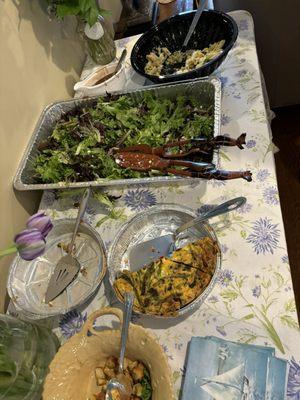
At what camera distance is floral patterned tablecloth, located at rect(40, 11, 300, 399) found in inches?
25.2

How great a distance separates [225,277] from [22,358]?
0.40m

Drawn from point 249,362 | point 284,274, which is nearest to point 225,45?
point 284,274

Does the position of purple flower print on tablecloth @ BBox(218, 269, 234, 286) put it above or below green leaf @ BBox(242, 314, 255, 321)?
above

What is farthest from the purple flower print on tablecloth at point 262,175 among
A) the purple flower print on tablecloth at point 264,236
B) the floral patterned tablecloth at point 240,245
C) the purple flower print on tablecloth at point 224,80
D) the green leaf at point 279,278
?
the purple flower print on tablecloth at point 224,80

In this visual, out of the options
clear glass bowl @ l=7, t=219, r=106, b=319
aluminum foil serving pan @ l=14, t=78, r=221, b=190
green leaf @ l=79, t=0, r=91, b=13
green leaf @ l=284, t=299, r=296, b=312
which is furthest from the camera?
green leaf @ l=79, t=0, r=91, b=13

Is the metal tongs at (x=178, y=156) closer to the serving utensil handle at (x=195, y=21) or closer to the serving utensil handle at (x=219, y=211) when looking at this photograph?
the serving utensil handle at (x=219, y=211)

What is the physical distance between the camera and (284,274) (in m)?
0.68

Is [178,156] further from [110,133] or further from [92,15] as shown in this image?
[92,15]

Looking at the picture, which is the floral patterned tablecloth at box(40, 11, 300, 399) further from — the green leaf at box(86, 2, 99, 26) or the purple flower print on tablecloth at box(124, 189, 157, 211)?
the green leaf at box(86, 2, 99, 26)

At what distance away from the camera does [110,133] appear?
38.5 inches

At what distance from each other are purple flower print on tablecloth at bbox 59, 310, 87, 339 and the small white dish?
0.68 m

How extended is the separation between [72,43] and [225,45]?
53cm

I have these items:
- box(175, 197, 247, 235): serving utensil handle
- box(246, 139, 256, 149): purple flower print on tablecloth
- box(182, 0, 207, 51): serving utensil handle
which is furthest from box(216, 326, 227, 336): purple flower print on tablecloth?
box(182, 0, 207, 51): serving utensil handle

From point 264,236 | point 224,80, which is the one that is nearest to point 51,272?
point 264,236
